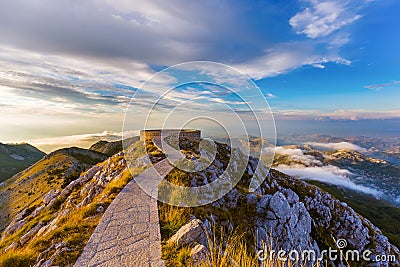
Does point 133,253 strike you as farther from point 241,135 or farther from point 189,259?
point 241,135

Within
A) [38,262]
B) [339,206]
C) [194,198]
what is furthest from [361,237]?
[38,262]

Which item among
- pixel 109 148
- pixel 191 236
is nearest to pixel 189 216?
pixel 191 236

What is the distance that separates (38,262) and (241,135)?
1032 centimetres

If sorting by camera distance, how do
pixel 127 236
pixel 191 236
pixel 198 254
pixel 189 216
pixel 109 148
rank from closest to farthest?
1. pixel 198 254
2. pixel 191 236
3. pixel 127 236
4. pixel 189 216
5. pixel 109 148

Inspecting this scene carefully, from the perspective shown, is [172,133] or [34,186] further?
[34,186]

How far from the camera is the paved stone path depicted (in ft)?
23.5

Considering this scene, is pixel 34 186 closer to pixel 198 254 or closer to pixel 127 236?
pixel 127 236

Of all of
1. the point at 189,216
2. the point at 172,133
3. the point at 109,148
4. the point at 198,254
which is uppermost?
the point at 172,133

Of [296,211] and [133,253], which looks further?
[296,211]

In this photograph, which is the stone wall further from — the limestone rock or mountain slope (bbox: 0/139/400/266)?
the limestone rock

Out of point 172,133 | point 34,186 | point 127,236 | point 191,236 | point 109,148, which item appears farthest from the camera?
point 109,148

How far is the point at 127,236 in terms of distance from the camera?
8.72 metres

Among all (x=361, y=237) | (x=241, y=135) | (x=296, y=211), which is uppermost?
(x=241, y=135)

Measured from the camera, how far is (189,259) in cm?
668
